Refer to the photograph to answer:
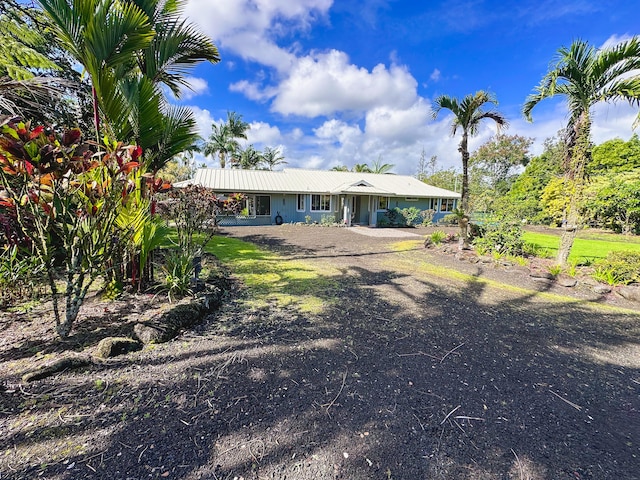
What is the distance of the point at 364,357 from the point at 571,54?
873cm

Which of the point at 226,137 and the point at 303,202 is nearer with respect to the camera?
the point at 303,202

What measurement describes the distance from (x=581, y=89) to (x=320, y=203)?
1541cm

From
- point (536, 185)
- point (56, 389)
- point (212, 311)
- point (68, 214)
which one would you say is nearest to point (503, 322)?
point (212, 311)

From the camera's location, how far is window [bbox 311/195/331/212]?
814 inches

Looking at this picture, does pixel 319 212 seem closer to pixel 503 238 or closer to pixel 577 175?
pixel 503 238

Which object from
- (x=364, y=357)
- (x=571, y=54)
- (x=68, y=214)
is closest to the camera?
(x=68, y=214)

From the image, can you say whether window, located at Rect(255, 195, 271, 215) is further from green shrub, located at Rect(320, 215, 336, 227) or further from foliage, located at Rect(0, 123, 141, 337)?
foliage, located at Rect(0, 123, 141, 337)

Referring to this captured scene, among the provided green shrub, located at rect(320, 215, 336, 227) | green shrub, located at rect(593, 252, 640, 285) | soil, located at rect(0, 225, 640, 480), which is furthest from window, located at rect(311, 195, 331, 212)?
soil, located at rect(0, 225, 640, 480)

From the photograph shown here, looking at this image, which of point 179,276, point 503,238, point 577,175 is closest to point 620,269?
point 577,175

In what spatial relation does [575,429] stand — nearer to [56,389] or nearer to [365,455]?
[365,455]

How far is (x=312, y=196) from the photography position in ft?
67.5

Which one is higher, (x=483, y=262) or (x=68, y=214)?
(x=68, y=214)

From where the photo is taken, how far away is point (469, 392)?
267cm

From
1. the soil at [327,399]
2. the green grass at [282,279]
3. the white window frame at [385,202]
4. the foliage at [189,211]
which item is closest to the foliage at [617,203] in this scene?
the soil at [327,399]
